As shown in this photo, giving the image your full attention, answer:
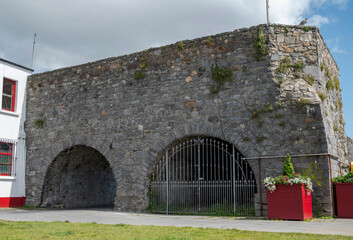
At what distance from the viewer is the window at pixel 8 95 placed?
13297 millimetres

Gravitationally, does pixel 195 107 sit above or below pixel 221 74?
below

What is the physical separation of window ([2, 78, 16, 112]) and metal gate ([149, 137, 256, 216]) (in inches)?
236

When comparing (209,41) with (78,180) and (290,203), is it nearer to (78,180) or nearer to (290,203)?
(290,203)

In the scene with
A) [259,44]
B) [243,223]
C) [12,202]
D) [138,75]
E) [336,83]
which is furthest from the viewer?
[12,202]

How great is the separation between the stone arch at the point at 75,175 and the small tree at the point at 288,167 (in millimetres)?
5177

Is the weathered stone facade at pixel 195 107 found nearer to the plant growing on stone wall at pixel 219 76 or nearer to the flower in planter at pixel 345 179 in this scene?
the plant growing on stone wall at pixel 219 76

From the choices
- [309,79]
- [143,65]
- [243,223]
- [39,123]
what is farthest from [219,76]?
[39,123]

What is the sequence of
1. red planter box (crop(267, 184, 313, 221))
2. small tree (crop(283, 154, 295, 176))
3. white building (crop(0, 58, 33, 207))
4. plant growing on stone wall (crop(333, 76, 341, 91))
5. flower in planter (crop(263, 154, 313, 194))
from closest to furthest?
red planter box (crop(267, 184, 313, 221)), flower in planter (crop(263, 154, 313, 194)), small tree (crop(283, 154, 295, 176)), plant growing on stone wall (crop(333, 76, 341, 91)), white building (crop(0, 58, 33, 207))

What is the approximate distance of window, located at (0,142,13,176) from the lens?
12766mm

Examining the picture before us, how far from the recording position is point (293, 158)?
916 cm

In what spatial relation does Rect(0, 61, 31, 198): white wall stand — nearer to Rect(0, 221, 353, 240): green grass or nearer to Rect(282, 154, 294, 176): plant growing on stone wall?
Rect(0, 221, 353, 240): green grass

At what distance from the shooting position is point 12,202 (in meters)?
12.8

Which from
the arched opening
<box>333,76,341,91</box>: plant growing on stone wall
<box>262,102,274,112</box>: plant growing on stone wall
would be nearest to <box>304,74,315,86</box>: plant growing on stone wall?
<box>262,102,274,112</box>: plant growing on stone wall

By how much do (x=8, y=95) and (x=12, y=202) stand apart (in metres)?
3.64
